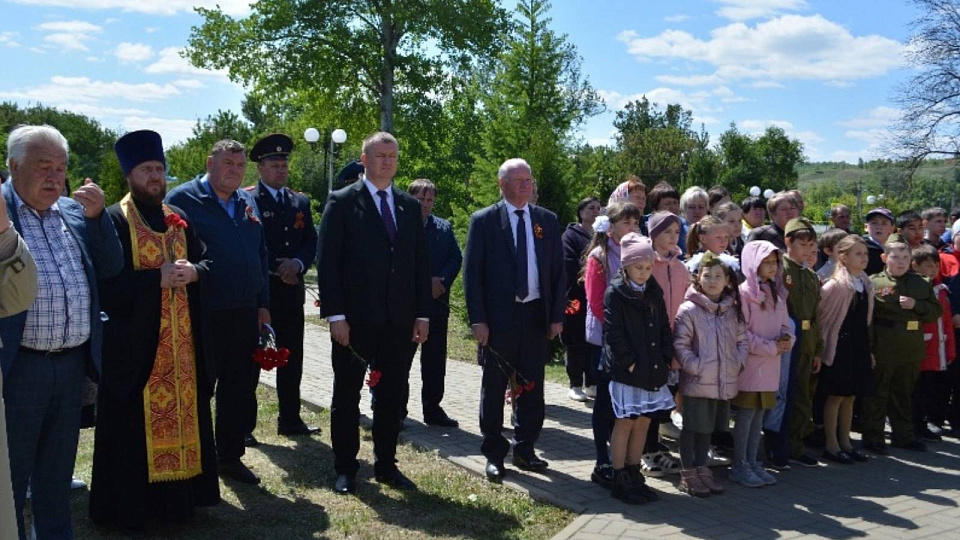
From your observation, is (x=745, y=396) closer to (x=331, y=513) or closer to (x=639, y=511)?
(x=639, y=511)

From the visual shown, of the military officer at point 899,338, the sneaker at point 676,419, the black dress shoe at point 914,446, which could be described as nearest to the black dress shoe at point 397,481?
the sneaker at point 676,419

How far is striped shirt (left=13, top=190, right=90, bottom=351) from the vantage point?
164 inches

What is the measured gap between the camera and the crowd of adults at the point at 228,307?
423 centimetres

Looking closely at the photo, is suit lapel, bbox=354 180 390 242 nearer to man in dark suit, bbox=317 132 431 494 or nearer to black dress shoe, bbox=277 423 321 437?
man in dark suit, bbox=317 132 431 494

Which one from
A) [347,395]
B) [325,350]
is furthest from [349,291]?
[325,350]

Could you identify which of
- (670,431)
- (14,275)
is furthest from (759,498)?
(14,275)

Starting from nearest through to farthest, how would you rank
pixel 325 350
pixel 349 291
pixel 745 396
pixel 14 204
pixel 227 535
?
1. pixel 14 204
2. pixel 227 535
3. pixel 349 291
4. pixel 745 396
5. pixel 325 350

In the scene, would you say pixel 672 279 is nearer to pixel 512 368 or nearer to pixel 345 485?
pixel 512 368

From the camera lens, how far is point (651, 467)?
6.61m

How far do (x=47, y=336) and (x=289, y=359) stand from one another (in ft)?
11.0

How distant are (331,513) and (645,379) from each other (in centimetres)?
221

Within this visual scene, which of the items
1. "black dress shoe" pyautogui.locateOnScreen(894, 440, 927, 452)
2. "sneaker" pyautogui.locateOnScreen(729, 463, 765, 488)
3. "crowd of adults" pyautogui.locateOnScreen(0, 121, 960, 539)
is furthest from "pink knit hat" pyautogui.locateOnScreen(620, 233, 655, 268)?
"black dress shoe" pyautogui.locateOnScreen(894, 440, 927, 452)

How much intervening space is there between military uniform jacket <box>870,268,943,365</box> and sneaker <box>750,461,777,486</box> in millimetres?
1982

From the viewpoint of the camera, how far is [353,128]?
1273 inches
